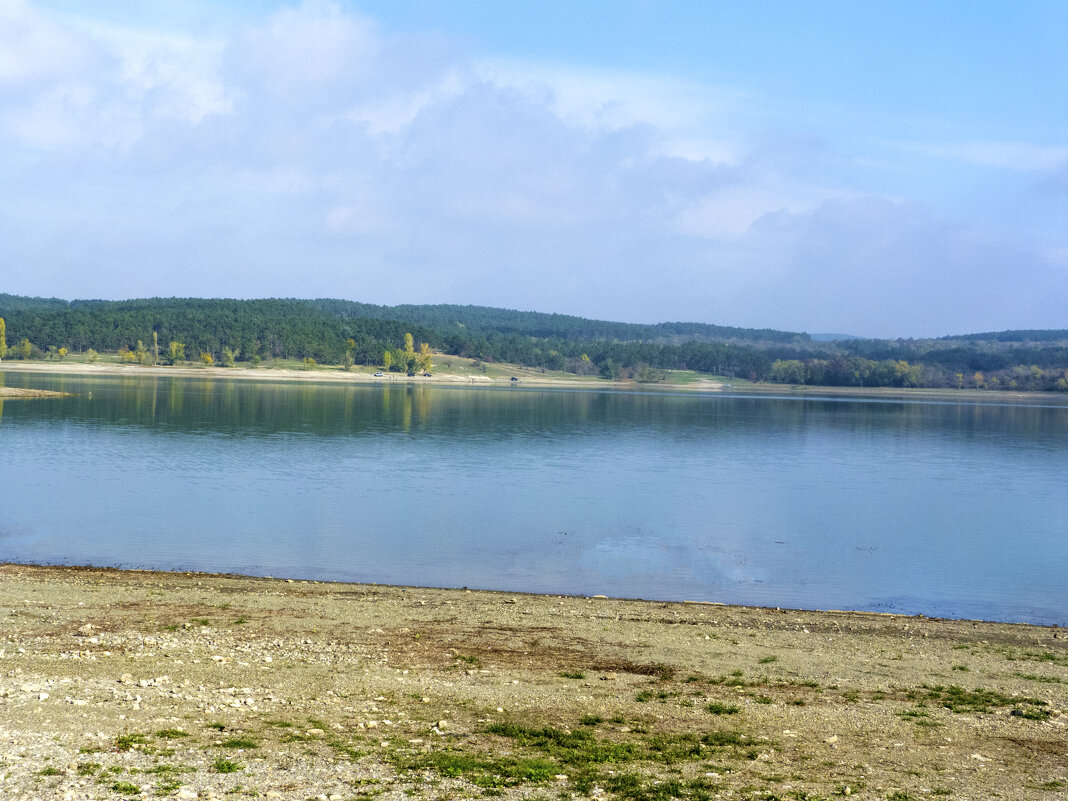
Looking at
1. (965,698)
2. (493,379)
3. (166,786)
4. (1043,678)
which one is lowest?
(1043,678)

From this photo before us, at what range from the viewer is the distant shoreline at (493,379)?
147 m

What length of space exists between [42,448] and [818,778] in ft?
129

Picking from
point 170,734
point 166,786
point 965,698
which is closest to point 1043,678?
point 965,698

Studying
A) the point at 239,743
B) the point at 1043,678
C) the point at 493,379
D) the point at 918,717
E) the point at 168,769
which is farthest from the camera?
the point at 493,379

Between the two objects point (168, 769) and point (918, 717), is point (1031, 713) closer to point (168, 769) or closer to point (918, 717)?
point (918, 717)

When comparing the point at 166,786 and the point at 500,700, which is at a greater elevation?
the point at 166,786

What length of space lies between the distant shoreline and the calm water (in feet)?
314

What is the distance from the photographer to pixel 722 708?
10.1m

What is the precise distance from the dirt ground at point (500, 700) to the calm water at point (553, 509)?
4.10 metres

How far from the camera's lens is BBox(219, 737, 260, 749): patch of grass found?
8000mm

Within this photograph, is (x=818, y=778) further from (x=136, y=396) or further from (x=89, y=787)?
(x=136, y=396)

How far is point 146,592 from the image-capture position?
617 inches

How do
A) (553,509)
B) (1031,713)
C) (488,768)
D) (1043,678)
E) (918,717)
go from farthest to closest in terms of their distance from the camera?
(553,509) < (1043,678) < (1031,713) < (918,717) < (488,768)

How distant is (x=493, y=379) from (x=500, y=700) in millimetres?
171700
